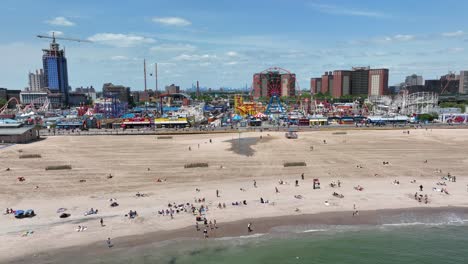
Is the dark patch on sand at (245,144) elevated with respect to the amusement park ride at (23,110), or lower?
lower

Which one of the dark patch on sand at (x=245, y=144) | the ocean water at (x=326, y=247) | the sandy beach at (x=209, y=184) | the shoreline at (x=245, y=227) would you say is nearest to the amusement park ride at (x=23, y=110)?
the sandy beach at (x=209, y=184)

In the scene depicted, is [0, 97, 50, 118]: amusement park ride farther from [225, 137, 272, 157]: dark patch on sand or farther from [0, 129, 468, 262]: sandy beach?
[225, 137, 272, 157]: dark patch on sand

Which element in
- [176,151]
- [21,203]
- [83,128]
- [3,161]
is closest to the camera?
[21,203]

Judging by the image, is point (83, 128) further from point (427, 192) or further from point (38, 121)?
point (427, 192)

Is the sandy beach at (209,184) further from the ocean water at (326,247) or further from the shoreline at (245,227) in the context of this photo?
the ocean water at (326,247)

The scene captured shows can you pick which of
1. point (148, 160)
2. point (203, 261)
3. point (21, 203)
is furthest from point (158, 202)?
point (148, 160)

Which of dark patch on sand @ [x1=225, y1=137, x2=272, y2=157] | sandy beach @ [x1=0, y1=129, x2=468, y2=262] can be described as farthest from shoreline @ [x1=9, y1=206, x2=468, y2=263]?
dark patch on sand @ [x1=225, y1=137, x2=272, y2=157]
